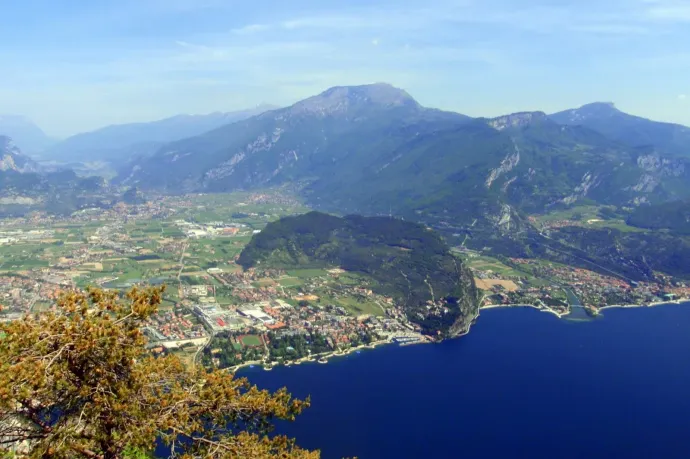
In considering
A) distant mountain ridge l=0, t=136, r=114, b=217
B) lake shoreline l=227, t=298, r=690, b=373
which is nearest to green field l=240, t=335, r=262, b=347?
lake shoreline l=227, t=298, r=690, b=373

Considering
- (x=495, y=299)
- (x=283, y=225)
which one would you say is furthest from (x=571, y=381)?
(x=283, y=225)

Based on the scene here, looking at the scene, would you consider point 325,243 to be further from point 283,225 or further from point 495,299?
point 495,299

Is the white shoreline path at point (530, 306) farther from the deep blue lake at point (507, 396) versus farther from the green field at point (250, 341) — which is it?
the green field at point (250, 341)

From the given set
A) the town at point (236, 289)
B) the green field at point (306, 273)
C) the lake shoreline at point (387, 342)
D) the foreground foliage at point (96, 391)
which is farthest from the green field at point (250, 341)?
the foreground foliage at point (96, 391)

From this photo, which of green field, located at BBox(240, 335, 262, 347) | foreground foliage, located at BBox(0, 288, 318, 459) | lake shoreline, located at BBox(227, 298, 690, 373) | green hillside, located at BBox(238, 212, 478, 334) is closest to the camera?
foreground foliage, located at BBox(0, 288, 318, 459)

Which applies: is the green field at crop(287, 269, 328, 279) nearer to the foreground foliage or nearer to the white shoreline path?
the white shoreline path

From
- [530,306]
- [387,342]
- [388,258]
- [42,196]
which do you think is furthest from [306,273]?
[42,196]

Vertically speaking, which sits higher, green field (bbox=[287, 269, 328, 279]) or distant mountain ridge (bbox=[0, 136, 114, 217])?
distant mountain ridge (bbox=[0, 136, 114, 217])
